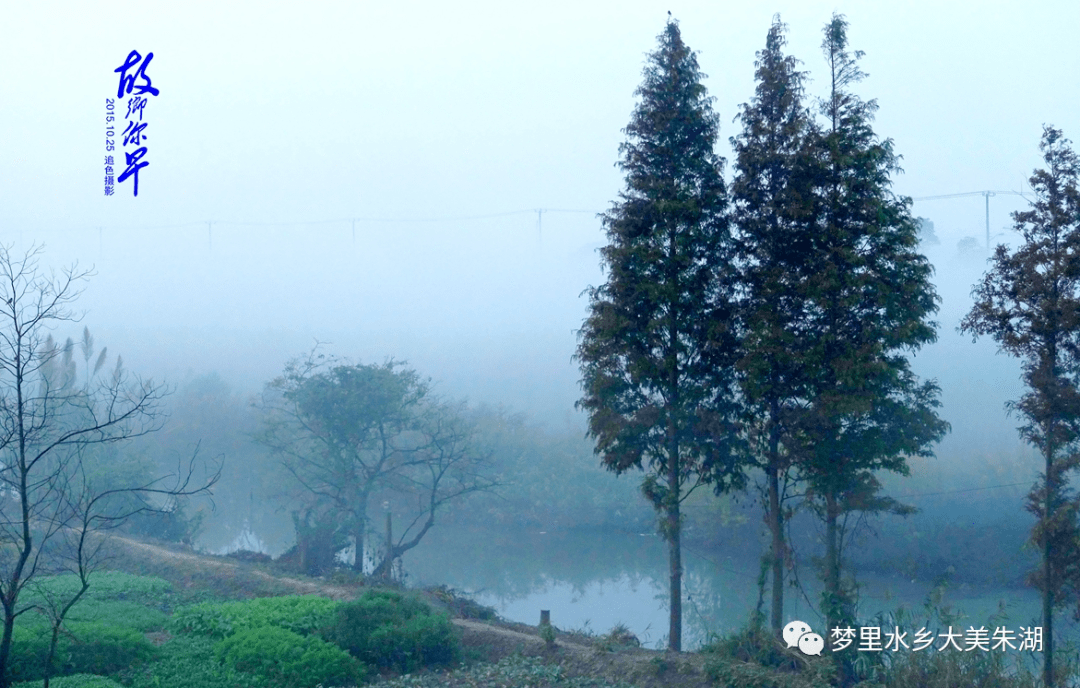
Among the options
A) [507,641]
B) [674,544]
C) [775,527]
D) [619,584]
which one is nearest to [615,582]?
[619,584]

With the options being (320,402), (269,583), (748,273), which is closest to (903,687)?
(748,273)

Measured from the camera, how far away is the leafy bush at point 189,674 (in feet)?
30.7

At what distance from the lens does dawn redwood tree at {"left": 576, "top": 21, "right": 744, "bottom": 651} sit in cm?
1143

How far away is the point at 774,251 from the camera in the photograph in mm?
11016

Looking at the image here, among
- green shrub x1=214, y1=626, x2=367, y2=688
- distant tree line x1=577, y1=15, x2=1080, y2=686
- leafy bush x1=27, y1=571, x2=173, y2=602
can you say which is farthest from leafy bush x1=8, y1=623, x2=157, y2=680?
distant tree line x1=577, y1=15, x2=1080, y2=686

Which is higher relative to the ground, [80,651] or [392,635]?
[80,651]

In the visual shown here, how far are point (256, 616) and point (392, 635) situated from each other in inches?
78.8

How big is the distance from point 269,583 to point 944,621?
37.5 feet

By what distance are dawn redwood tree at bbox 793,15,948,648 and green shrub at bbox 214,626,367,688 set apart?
577 cm

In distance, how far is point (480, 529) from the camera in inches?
1228

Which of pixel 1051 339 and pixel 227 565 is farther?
pixel 227 565

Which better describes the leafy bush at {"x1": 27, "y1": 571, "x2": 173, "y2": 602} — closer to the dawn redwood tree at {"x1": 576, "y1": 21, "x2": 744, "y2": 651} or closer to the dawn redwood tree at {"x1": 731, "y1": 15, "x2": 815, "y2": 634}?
the dawn redwood tree at {"x1": 576, "y1": 21, "x2": 744, "y2": 651}

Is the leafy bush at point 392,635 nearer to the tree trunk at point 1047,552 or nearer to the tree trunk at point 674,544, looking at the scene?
the tree trunk at point 674,544

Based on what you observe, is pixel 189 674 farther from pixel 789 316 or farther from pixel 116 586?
pixel 789 316
